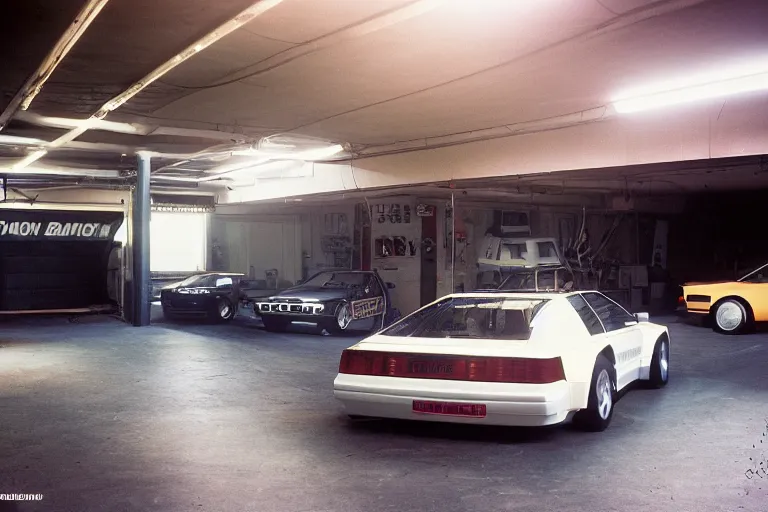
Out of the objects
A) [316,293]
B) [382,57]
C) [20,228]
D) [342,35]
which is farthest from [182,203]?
[342,35]

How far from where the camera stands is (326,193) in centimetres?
1841

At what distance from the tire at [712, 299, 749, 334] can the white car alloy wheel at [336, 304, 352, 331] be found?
7757 millimetres

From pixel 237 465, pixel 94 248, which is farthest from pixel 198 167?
pixel 237 465

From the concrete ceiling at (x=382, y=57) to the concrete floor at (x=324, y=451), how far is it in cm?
369

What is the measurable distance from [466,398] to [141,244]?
1242 centimetres

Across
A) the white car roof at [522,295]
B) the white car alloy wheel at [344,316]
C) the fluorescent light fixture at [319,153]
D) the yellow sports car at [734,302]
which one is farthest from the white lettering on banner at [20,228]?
the yellow sports car at [734,302]

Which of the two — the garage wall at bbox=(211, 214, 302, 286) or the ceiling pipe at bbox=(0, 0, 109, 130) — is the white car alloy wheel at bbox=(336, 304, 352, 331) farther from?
the garage wall at bbox=(211, 214, 302, 286)

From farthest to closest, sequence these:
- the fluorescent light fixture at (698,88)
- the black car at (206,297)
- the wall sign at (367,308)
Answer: the black car at (206,297)
the wall sign at (367,308)
the fluorescent light fixture at (698,88)

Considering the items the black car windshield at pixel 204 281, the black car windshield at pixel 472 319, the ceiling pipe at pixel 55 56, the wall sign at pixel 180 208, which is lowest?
the black car windshield at pixel 204 281

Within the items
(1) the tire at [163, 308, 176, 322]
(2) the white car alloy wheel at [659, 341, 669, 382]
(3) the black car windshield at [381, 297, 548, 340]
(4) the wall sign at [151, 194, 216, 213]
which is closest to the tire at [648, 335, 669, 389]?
(2) the white car alloy wheel at [659, 341, 669, 382]

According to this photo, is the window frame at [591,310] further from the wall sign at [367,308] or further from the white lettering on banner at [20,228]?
the white lettering on banner at [20,228]

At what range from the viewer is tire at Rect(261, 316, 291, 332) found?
623 inches

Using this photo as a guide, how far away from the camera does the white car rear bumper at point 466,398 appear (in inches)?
233

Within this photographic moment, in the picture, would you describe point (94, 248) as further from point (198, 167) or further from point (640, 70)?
point (640, 70)
